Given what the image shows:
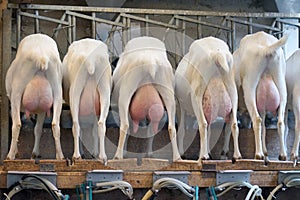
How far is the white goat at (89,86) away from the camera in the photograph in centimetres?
375

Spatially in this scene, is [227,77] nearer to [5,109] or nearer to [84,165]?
[84,165]

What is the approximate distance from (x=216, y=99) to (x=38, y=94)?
3.88ft

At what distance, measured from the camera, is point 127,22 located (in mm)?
4918

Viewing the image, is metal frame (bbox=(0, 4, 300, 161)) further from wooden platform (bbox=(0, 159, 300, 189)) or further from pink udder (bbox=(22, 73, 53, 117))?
wooden platform (bbox=(0, 159, 300, 189))

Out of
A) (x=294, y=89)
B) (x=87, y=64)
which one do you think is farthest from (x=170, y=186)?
(x=294, y=89)

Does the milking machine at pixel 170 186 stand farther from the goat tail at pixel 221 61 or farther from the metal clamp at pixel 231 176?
the goat tail at pixel 221 61

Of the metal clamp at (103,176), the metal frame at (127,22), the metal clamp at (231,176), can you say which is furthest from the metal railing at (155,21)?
the metal clamp at (231,176)

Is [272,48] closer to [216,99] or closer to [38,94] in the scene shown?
[216,99]

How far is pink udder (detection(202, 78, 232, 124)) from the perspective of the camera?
382 cm

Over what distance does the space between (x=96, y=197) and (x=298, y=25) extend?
257 cm

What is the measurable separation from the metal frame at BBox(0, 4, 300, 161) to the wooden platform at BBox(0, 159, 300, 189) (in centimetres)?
98

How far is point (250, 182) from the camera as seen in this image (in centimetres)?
367

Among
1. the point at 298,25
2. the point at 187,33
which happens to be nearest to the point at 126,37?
the point at 187,33

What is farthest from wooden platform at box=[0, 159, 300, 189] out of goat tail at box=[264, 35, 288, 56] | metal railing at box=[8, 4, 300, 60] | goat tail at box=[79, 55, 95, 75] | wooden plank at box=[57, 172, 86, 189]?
metal railing at box=[8, 4, 300, 60]
